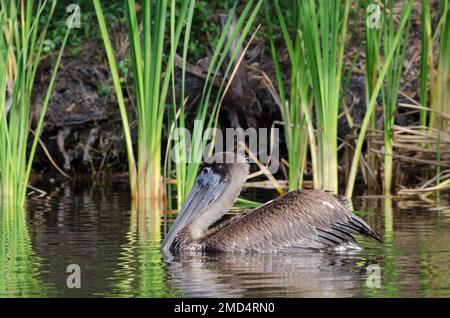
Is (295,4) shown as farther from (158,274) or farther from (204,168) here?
(158,274)

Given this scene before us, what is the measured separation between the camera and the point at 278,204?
718cm

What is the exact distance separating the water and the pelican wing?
158mm

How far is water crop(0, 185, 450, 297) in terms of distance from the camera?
5.35m

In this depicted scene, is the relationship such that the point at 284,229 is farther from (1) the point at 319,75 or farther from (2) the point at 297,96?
(2) the point at 297,96

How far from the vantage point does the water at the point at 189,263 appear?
17.6ft

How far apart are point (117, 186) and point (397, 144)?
325cm

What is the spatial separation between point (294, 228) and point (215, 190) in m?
0.72

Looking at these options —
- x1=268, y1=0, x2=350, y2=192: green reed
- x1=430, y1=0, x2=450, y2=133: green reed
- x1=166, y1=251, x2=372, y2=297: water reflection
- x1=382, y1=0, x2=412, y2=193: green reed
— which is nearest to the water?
x1=166, y1=251, x2=372, y2=297: water reflection

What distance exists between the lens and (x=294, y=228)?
23.2ft

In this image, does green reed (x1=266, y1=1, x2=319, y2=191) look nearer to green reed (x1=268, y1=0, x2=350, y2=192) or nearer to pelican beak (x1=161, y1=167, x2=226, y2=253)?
green reed (x1=268, y1=0, x2=350, y2=192)

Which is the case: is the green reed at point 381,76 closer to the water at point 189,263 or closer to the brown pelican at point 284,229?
the water at point 189,263

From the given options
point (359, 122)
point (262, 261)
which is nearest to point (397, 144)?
point (359, 122)

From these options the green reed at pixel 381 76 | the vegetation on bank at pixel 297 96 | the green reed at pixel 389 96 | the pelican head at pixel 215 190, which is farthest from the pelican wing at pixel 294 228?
the green reed at pixel 389 96

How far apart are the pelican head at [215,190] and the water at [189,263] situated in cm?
34
